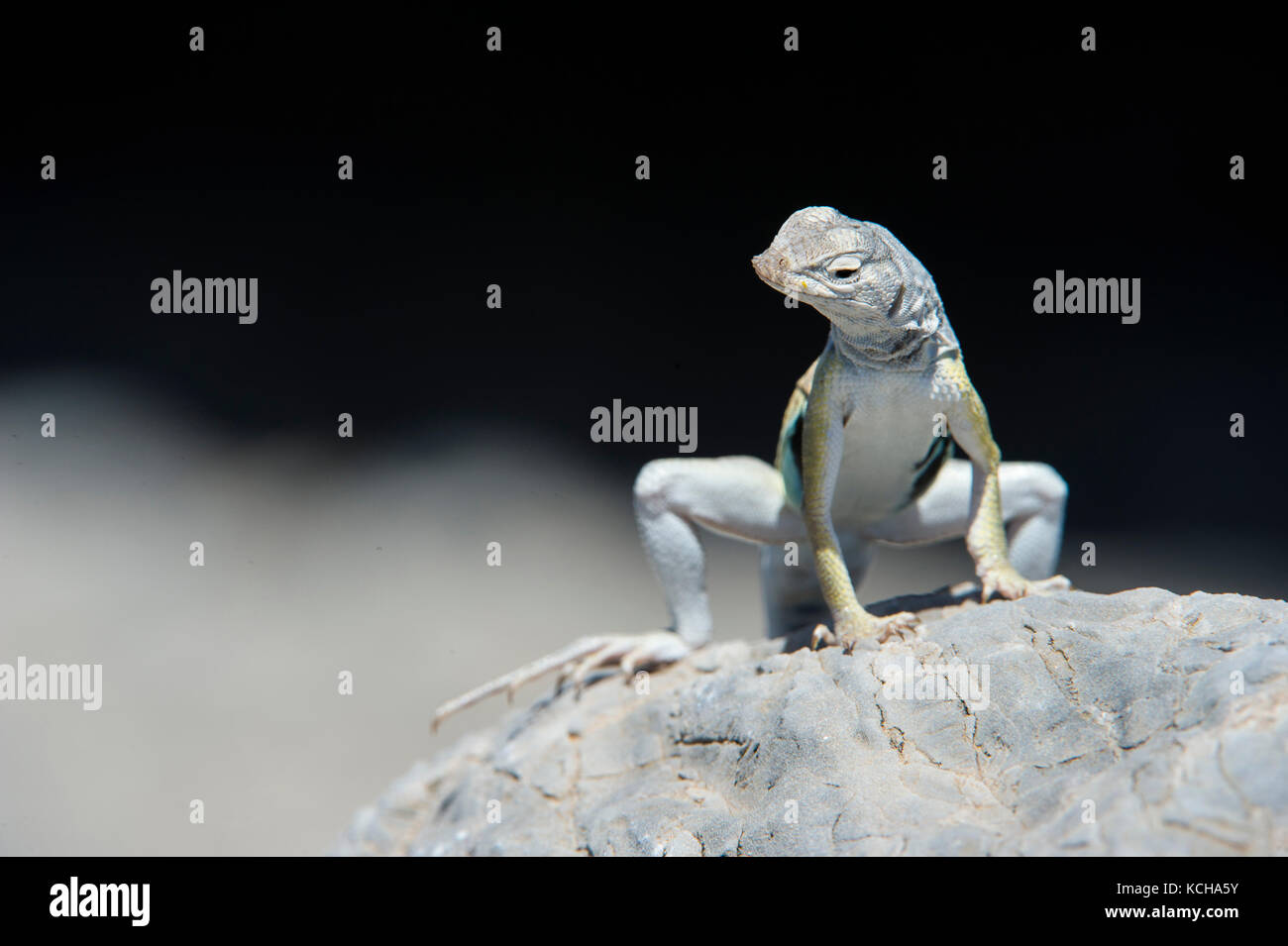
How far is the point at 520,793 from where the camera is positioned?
321 cm

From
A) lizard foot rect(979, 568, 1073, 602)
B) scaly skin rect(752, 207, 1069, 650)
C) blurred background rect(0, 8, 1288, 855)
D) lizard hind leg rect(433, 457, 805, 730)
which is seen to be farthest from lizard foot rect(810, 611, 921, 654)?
blurred background rect(0, 8, 1288, 855)

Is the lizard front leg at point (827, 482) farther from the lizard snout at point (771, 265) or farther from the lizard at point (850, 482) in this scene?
the lizard snout at point (771, 265)

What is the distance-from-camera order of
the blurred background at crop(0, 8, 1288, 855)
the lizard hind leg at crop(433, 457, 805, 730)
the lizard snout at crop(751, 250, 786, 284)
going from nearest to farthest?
1. the lizard snout at crop(751, 250, 786, 284)
2. the lizard hind leg at crop(433, 457, 805, 730)
3. the blurred background at crop(0, 8, 1288, 855)

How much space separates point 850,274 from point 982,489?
0.88m

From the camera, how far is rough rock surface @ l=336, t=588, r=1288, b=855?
172cm

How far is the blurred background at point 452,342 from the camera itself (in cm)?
559

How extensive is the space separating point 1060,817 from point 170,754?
213 inches

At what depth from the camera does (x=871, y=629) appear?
267cm

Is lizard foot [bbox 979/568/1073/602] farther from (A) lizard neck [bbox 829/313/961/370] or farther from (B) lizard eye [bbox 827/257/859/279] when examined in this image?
(B) lizard eye [bbox 827/257/859/279]

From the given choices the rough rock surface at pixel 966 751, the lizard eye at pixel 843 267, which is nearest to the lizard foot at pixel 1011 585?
the rough rock surface at pixel 966 751

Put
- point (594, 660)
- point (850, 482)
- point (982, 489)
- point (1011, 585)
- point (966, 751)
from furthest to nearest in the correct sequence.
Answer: point (594, 660) → point (850, 482) → point (982, 489) → point (1011, 585) → point (966, 751)

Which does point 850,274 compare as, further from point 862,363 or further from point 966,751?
point 966,751

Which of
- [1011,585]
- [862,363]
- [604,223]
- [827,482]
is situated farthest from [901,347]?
[604,223]

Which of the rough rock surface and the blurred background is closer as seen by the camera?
the rough rock surface
